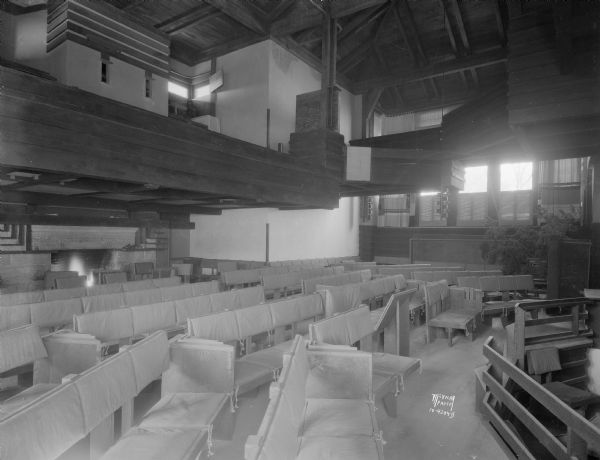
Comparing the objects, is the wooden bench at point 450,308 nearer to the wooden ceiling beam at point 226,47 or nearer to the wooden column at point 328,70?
the wooden column at point 328,70

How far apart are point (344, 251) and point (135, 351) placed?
12.0 metres

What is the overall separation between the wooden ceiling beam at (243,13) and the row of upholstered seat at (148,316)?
6.89 metres

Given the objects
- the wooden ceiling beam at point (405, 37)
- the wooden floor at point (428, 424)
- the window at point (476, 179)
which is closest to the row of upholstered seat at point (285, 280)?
the wooden floor at point (428, 424)

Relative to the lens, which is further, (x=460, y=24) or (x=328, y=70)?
(x=460, y=24)

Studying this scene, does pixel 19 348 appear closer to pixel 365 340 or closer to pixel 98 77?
pixel 365 340

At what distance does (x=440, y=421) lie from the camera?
326cm

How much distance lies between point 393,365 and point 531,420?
3.58 ft

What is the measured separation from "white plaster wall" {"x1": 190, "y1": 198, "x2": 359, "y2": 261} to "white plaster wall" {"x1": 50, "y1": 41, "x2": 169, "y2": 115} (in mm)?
4016

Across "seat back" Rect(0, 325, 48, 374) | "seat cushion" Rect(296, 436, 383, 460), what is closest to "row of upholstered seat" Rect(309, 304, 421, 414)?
"seat cushion" Rect(296, 436, 383, 460)

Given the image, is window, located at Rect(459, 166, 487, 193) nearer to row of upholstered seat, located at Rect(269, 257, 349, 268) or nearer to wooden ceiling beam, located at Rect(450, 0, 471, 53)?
wooden ceiling beam, located at Rect(450, 0, 471, 53)

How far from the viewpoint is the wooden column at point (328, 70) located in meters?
8.55

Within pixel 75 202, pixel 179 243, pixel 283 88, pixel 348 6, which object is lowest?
pixel 179 243

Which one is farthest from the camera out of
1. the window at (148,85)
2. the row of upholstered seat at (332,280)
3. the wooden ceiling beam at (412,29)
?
the wooden ceiling beam at (412,29)

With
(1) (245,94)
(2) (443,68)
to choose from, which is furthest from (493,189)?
(1) (245,94)
